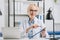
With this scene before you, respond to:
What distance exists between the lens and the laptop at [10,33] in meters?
1.09

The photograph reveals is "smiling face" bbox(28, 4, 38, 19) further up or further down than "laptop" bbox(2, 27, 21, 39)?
further up

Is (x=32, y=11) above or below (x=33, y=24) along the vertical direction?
above

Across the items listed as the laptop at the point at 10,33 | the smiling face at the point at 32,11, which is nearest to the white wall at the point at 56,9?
the smiling face at the point at 32,11

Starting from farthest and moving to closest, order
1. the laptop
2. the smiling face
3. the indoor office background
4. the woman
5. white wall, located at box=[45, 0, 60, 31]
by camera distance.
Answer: white wall, located at box=[45, 0, 60, 31]
the indoor office background
the smiling face
the woman
the laptop

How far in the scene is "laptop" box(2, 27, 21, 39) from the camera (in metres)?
1.09

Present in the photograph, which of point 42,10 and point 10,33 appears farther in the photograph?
point 42,10

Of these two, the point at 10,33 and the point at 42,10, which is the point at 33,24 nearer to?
the point at 10,33

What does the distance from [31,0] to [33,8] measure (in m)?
1.40

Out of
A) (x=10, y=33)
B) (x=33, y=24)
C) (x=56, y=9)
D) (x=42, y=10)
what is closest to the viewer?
(x=10, y=33)

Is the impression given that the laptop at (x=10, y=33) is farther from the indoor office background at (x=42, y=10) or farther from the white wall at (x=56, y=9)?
the white wall at (x=56, y=9)

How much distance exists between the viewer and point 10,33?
109 centimetres

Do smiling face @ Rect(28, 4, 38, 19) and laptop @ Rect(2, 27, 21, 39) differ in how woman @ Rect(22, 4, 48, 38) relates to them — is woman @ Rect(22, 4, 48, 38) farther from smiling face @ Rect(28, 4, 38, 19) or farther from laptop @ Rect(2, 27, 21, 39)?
laptop @ Rect(2, 27, 21, 39)

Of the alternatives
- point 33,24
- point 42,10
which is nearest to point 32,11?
point 33,24

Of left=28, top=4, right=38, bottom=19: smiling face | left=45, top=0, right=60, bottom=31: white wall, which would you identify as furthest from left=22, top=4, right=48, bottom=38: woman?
left=45, top=0, right=60, bottom=31: white wall
